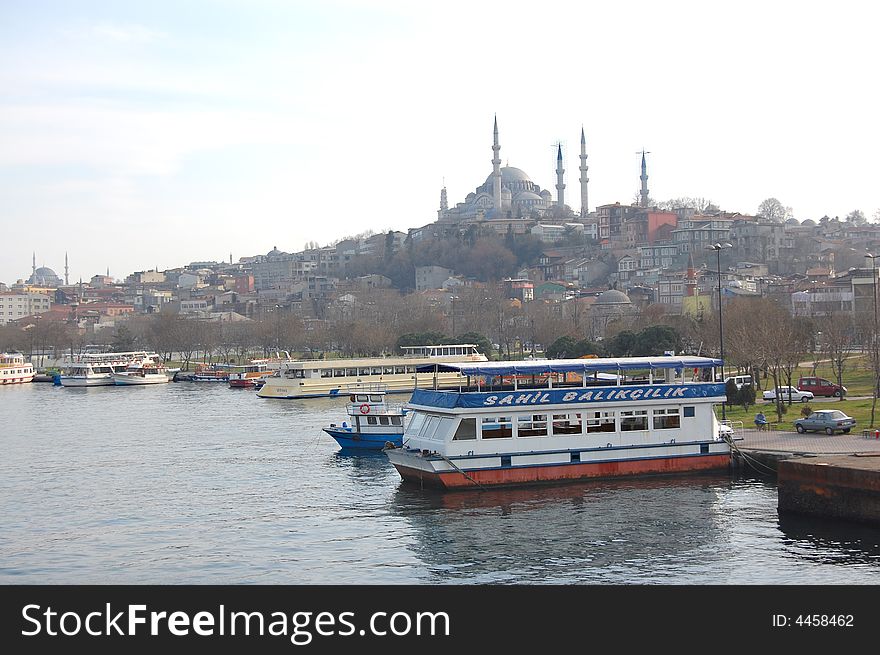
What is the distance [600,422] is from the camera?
1265 inches

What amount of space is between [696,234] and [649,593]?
467 feet

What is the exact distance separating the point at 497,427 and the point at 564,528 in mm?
5171

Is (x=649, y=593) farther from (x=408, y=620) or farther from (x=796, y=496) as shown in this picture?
(x=796, y=496)

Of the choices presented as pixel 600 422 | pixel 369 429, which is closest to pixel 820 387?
pixel 600 422

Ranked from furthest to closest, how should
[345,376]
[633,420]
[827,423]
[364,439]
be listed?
[345,376], [364,439], [827,423], [633,420]

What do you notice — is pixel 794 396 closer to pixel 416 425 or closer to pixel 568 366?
pixel 568 366

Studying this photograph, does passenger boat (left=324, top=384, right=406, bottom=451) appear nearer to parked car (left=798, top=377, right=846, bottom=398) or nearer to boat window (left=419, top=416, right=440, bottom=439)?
boat window (left=419, top=416, right=440, bottom=439)

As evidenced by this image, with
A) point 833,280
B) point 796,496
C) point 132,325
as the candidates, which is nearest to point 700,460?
point 796,496

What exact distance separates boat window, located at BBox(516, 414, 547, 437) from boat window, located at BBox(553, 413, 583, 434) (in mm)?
311

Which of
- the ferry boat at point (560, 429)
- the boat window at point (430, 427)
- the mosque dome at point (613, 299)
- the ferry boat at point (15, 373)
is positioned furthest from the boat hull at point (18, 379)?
the boat window at point (430, 427)

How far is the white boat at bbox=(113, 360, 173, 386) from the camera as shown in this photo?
8994 cm

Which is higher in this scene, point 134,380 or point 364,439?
point 134,380

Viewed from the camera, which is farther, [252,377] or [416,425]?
[252,377]

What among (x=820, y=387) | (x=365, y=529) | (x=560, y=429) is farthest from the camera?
(x=820, y=387)
